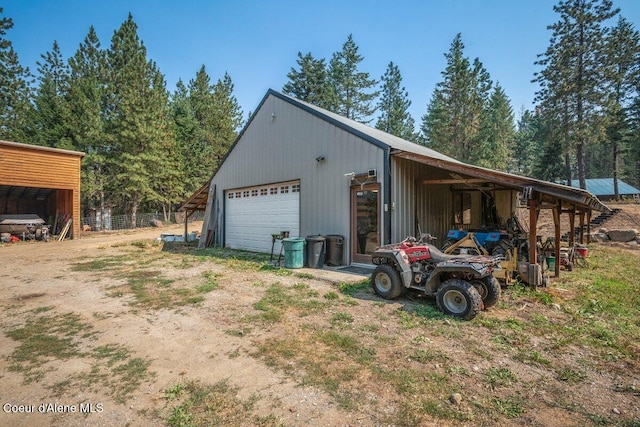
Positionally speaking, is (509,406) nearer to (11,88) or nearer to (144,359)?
(144,359)

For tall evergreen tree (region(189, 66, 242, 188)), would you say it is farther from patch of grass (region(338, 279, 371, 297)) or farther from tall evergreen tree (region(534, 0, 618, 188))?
tall evergreen tree (region(534, 0, 618, 188))

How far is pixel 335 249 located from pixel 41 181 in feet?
55.6

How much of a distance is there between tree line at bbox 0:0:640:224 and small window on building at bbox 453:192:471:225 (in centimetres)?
1913

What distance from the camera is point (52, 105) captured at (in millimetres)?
23250

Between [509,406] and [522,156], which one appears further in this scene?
[522,156]

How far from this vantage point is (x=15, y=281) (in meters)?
6.96

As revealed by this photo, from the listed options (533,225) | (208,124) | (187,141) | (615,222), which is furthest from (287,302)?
(208,124)

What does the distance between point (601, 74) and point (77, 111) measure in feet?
128

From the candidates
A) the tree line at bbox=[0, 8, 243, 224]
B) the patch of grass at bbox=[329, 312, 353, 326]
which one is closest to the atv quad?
the patch of grass at bbox=[329, 312, 353, 326]

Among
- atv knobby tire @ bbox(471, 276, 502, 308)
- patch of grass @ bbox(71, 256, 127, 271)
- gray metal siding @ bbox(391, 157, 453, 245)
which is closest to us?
atv knobby tire @ bbox(471, 276, 502, 308)

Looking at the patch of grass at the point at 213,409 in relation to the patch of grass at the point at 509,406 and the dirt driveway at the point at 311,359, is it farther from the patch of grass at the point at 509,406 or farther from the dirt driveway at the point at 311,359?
the patch of grass at the point at 509,406

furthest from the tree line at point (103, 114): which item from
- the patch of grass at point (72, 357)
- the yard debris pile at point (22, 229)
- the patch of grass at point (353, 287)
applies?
the patch of grass at point (353, 287)

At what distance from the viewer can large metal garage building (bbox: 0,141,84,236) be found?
48.7ft

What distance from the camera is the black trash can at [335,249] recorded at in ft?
27.0
